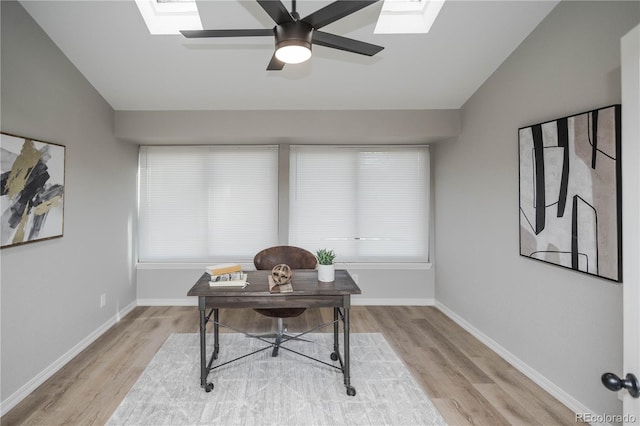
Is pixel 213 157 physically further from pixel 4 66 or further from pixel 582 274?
pixel 582 274

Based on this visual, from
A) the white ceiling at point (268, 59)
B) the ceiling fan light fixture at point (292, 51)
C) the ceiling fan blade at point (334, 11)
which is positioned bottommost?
the ceiling fan light fixture at point (292, 51)

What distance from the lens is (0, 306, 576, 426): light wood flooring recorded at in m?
1.96

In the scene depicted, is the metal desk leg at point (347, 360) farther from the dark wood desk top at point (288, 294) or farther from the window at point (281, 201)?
the window at point (281, 201)

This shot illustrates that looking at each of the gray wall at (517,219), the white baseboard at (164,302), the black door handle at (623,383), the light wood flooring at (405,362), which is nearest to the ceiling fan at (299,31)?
the gray wall at (517,219)

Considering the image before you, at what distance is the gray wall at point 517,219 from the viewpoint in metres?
1.82

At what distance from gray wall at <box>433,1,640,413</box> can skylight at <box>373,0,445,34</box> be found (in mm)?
805

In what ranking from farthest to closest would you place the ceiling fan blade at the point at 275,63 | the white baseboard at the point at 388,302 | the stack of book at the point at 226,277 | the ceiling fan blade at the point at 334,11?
1. the white baseboard at the point at 388,302
2. the stack of book at the point at 226,277
3. the ceiling fan blade at the point at 275,63
4. the ceiling fan blade at the point at 334,11

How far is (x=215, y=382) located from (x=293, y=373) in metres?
0.57

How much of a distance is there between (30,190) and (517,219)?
143 inches

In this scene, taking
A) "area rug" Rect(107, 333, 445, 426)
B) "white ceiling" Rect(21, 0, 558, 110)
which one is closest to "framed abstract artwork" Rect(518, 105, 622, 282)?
"white ceiling" Rect(21, 0, 558, 110)

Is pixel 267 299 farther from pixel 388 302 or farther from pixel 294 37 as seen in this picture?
pixel 388 302

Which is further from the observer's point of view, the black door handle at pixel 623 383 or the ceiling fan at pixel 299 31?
the ceiling fan at pixel 299 31

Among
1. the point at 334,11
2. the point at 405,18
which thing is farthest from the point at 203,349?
the point at 405,18

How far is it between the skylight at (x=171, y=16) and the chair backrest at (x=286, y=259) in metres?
2.00
